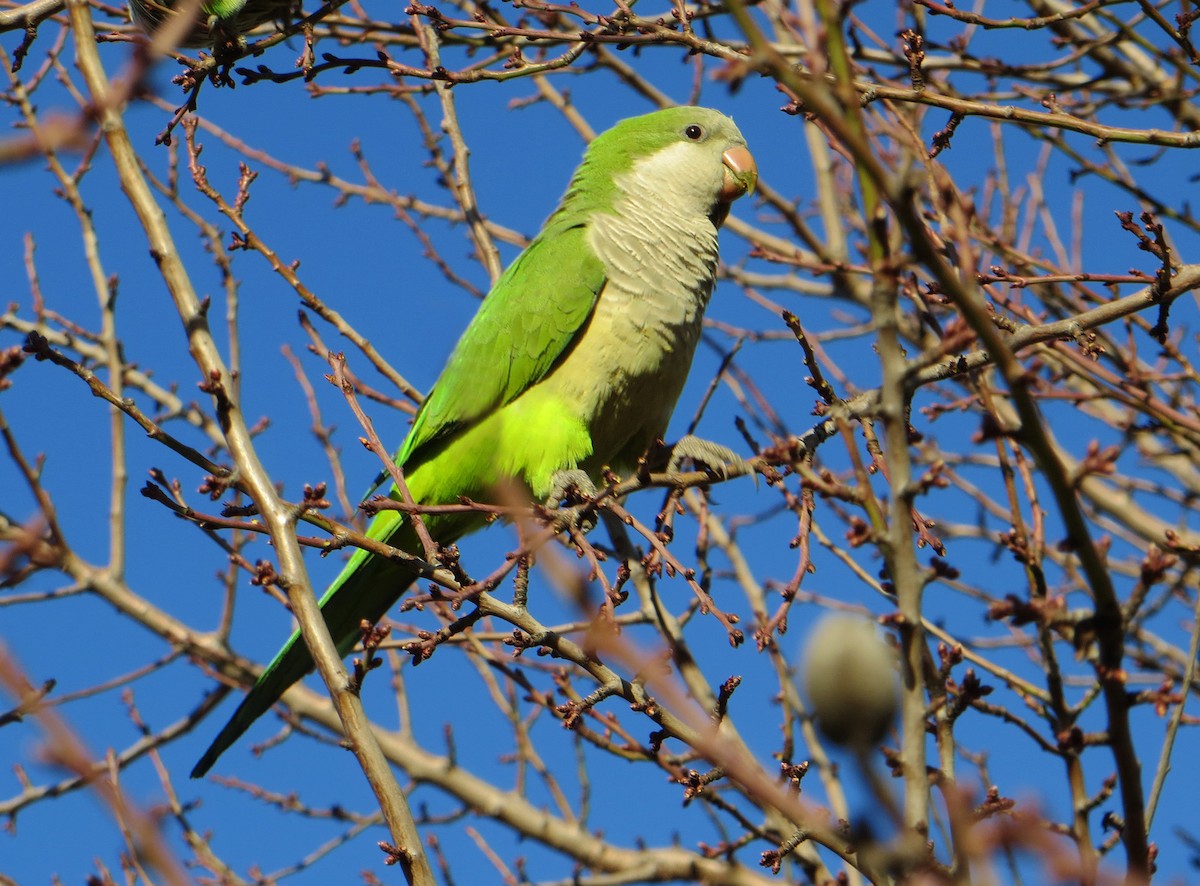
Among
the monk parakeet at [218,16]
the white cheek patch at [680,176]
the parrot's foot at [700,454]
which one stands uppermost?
the white cheek patch at [680,176]

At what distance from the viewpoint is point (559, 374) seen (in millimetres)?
4555

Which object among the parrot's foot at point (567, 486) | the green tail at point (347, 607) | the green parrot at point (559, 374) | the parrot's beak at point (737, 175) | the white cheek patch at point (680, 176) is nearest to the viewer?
the green tail at point (347, 607)

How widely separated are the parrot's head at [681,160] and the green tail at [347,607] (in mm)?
1768

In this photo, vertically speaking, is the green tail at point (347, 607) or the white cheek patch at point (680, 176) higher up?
the white cheek patch at point (680, 176)

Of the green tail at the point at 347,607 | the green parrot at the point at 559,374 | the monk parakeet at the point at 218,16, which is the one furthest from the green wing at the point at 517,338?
the monk parakeet at the point at 218,16

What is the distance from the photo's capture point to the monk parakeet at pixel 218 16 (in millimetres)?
3465

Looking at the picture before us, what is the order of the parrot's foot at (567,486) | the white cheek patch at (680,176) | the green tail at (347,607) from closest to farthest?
1. the green tail at (347,607)
2. the parrot's foot at (567,486)
3. the white cheek patch at (680,176)

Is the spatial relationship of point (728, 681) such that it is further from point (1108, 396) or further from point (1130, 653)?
point (1130, 653)

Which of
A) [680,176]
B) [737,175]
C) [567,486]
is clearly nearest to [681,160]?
[680,176]

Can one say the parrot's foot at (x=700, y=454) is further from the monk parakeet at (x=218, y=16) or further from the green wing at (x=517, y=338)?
the monk parakeet at (x=218, y=16)

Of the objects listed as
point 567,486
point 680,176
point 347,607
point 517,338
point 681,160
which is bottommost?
point 347,607

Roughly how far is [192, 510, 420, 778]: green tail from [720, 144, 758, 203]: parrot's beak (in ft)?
6.91

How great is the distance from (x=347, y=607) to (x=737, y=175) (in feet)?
8.30

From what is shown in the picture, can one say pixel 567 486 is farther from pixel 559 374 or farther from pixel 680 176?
pixel 680 176
